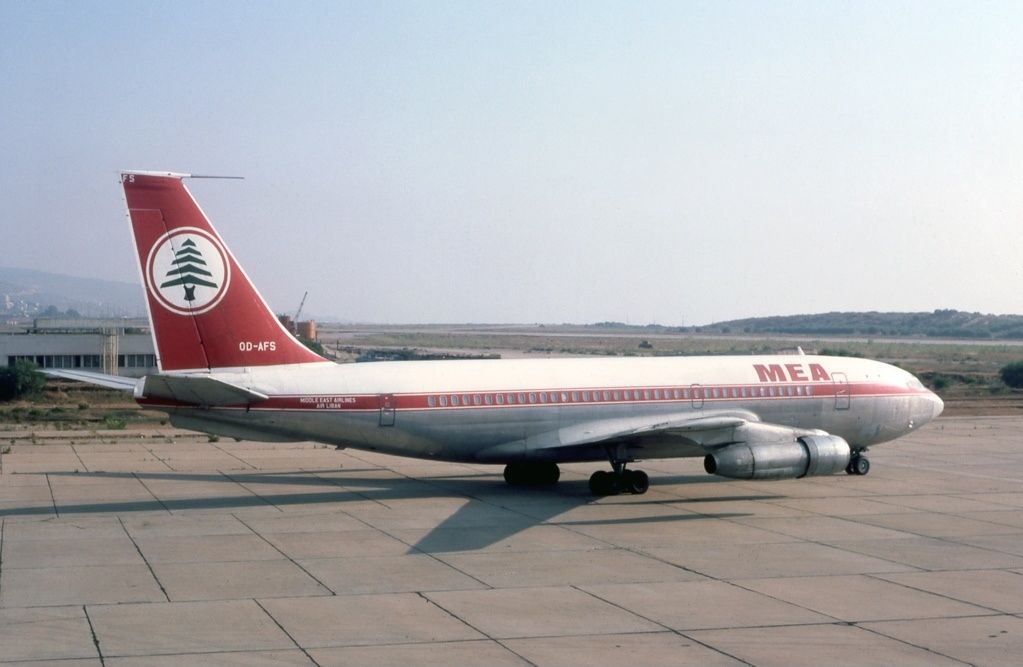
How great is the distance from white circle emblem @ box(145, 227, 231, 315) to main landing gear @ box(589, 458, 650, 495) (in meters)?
10.0

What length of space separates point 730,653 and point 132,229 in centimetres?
1642

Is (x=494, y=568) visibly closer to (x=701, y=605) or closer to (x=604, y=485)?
(x=701, y=605)

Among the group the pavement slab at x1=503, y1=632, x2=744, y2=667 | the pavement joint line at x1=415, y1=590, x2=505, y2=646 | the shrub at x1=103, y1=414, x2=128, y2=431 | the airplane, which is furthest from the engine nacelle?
the shrub at x1=103, y1=414, x2=128, y2=431

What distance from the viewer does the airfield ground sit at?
50.2 ft

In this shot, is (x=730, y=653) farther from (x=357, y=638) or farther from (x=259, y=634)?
(x=259, y=634)

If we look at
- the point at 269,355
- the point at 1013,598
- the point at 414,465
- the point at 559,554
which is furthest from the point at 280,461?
the point at 1013,598

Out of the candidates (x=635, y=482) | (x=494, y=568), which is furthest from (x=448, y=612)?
(x=635, y=482)

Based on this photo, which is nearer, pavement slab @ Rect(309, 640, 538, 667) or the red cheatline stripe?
pavement slab @ Rect(309, 640, 538, 667)

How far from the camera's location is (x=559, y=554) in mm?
21609

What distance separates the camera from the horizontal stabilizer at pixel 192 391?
974 inches

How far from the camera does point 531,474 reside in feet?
101

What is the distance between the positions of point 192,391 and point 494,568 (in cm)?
852

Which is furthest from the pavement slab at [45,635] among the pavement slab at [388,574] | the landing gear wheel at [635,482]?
the landing gear wheel at [635,482]

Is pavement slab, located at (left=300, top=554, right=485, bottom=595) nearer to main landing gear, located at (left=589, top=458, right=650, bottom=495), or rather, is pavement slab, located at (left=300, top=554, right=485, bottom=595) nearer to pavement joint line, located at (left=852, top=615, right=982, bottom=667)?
pavement joint line, located at (left=852, top=615, right=982, bottom=667)
